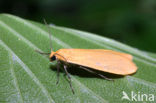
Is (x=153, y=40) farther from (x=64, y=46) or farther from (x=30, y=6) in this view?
(x=30, y=6)

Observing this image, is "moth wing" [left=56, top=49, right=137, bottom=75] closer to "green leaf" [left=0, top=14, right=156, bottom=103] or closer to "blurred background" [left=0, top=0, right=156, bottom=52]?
"green leaf" [left=0, top=14, right=156, bottom=103]

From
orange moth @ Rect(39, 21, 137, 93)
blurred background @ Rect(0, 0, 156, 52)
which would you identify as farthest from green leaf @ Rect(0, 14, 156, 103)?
blurred background @ Rect(0, 0, 156, 52)

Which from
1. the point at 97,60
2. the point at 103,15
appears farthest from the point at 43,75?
the point at 103,15

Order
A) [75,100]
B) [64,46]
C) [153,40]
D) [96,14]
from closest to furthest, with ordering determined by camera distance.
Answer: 1. [75,100]
2. [64,46]
3. [153,40]
4. [96,14]

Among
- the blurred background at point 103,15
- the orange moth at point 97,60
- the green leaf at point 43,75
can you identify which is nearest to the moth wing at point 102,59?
the orange moth at point 97,60

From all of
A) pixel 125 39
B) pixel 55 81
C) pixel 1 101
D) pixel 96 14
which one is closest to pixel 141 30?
pixel 125 39

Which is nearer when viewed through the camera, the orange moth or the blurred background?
the orange moth
